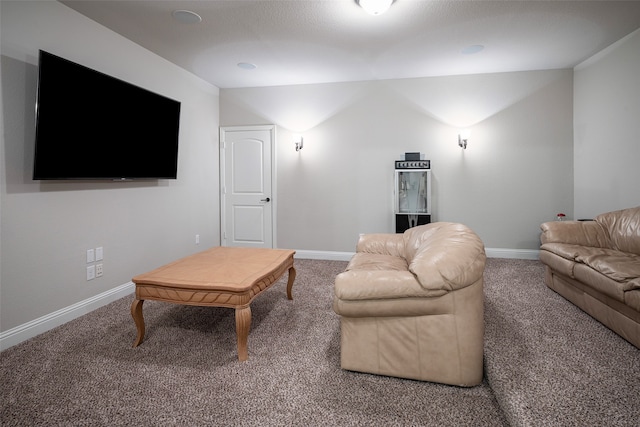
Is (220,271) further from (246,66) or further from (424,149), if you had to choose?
(424,149)

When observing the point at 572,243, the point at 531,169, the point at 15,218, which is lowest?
the point at 572,243

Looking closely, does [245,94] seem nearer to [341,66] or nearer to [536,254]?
[341,66]

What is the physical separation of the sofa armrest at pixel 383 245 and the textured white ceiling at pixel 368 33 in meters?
2.05

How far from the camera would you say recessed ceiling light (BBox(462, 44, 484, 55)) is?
11.6 ft

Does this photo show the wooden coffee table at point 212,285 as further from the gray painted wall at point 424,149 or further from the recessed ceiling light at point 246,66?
the recessed ceiling light at point 246,66

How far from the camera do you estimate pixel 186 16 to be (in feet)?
9.43

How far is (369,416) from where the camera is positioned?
1562mm

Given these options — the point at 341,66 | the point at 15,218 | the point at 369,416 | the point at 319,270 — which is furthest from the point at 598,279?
the point at 15,218

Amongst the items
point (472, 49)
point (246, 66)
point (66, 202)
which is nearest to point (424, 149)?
point (472, 49)

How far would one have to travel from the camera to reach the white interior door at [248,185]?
503 centimetres

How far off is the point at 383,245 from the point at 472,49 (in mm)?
2480

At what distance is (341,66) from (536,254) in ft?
12.0

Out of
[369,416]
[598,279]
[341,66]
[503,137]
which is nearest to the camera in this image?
[369,416]

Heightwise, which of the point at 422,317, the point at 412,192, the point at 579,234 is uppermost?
the point at 412,192
